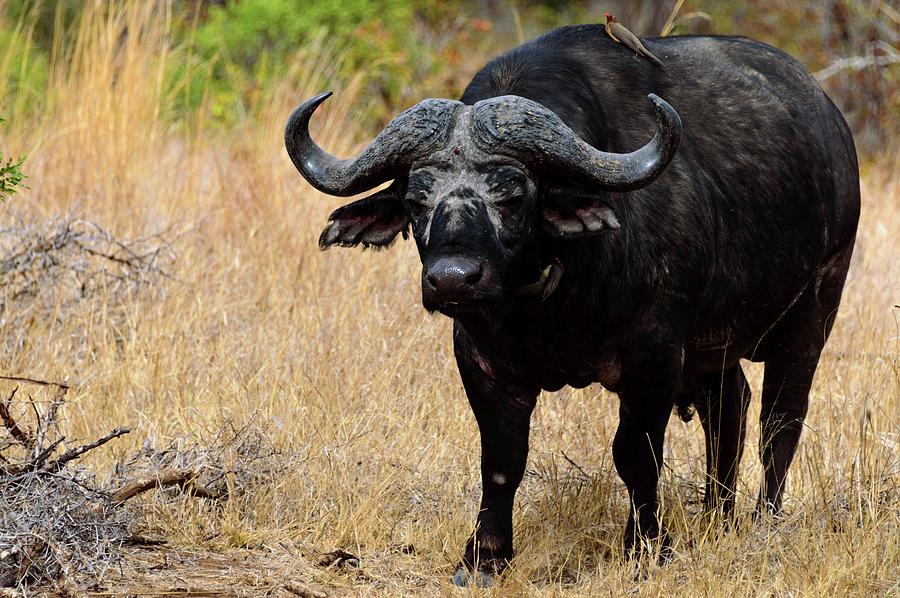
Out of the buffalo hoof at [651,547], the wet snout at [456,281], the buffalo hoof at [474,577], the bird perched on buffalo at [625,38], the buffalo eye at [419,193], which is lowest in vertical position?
the buffalo hoof at [474,577]

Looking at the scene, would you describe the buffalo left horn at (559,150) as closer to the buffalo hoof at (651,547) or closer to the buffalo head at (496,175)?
the buffalo head at (496,175)

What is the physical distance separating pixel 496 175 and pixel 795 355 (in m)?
2.08

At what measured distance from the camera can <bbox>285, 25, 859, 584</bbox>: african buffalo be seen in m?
3.89

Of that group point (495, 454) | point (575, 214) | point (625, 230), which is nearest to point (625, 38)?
point (625, 230)

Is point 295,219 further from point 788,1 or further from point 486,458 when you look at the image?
point 788,1

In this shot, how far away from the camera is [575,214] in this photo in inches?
157

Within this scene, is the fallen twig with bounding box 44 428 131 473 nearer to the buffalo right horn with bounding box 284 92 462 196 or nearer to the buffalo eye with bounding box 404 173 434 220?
the buffalo right horn with bounding box 284 92 462 196

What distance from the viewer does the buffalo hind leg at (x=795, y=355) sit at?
534 cm

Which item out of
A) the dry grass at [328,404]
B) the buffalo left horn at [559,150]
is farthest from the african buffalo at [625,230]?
the dry grass at [328,404]

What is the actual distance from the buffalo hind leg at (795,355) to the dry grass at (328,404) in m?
0.18

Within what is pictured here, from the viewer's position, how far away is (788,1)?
14.6m

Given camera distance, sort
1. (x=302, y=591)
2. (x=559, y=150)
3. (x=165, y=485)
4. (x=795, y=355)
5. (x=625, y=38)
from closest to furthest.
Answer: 1. (x=559, y=150)
2. (x=302, y=591)
3. (x=165, y=485)
4. (x=625, y=38)
5. (x=795, y=355)

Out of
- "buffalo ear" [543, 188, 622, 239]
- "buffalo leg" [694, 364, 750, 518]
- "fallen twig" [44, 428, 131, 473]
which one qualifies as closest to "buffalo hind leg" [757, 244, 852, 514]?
"buffalo leg" [694, 364, 750, 518]

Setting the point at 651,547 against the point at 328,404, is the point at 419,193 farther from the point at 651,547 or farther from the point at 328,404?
the point at 328,404
